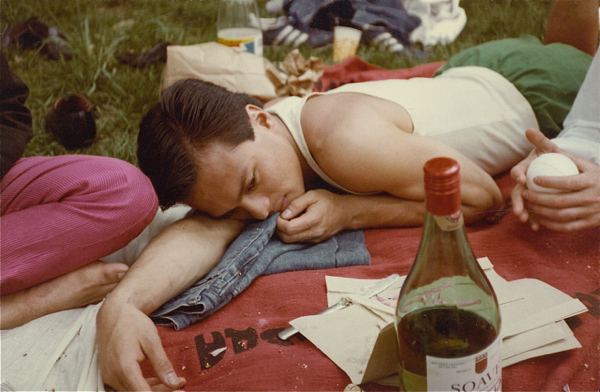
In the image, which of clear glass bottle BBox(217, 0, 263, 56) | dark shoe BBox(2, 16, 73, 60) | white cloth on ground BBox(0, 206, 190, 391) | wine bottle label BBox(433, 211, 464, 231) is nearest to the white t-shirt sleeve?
wine bottle label BBox(433, 211, 464, 231)

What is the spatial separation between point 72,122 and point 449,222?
67.7 inches

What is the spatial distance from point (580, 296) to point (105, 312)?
83cm

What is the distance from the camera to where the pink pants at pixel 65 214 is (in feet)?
3.36

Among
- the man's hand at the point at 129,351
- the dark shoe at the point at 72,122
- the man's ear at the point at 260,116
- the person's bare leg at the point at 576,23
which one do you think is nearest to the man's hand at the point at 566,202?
the man's ear at the point at 260,116

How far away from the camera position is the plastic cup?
8.48 ft

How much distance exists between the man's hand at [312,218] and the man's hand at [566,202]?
0.39m

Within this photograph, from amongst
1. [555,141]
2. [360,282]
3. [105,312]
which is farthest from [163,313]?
[555,141]

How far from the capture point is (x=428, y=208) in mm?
568

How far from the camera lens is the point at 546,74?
5.23 ft

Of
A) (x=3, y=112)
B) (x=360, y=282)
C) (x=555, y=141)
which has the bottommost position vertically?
(x=360, y=282)

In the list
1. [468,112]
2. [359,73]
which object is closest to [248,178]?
[468,112]

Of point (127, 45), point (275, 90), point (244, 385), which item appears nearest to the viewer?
point (244, 385)

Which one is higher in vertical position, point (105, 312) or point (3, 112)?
point (3, 112)

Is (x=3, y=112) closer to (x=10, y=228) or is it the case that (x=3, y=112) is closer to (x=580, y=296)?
(x=10, y=228)
